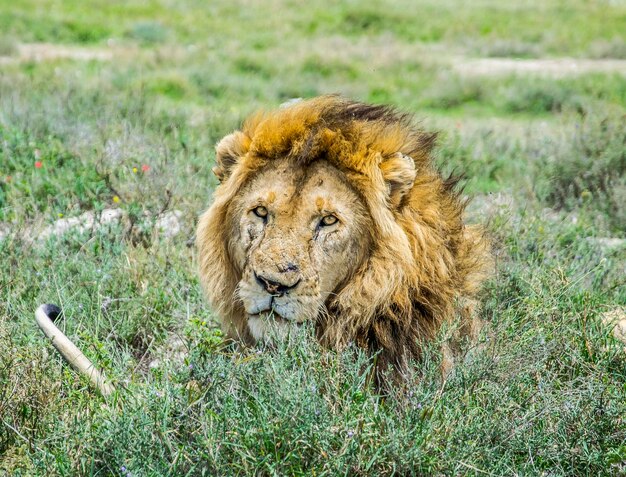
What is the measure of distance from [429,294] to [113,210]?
3202mm

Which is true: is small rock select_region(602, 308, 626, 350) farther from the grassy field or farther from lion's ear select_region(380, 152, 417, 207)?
lion's ear select_region(380, 152, 417, 207)

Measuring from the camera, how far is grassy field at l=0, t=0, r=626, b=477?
10.8 feet

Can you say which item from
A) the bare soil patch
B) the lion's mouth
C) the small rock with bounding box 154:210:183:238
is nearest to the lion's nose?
the lion's mouth

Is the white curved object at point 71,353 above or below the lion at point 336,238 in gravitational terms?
below

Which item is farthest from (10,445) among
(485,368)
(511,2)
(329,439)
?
(511,2)

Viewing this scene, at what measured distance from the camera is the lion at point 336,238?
12.5 ft

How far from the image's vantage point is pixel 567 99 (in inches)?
502

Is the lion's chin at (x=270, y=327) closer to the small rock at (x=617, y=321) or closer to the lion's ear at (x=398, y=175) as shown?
the lion's ear at (x=398, y=175)

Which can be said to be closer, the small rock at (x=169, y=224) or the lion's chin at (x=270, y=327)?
the lion's chin at (x=270, y=327)

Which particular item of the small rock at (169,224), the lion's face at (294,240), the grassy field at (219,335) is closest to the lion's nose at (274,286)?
the lion's face at (294,240)

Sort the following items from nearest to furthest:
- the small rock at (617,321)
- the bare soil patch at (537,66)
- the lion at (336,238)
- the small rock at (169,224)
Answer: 1. the lion at (336,238)
2. the small rock at (617,321)
3. the small rock at (169,224)
4. the bare soil patch at (537,66)

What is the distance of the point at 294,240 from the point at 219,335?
667mm

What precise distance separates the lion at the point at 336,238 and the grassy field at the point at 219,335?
0.17 metres

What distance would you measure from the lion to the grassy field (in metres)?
0.17
